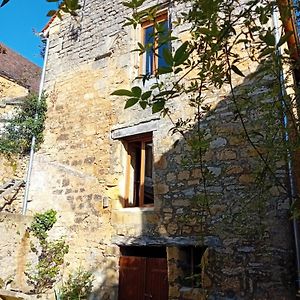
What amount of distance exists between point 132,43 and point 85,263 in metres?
4.10

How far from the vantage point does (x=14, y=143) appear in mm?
6551

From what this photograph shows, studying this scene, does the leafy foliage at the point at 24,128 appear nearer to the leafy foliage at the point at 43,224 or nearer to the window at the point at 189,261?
the leafy foliage at the point at 43,224

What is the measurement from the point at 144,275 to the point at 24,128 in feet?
13.1

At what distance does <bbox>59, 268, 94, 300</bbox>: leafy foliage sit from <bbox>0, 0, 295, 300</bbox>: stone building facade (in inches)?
5.8

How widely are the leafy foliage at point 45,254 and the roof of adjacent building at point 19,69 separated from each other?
24.2 ft

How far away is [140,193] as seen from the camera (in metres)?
5.21

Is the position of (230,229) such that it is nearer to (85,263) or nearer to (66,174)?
(85,263)

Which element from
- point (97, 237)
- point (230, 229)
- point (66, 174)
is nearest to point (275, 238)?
point (230, 229)

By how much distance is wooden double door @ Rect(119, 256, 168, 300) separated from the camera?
4.56 meters

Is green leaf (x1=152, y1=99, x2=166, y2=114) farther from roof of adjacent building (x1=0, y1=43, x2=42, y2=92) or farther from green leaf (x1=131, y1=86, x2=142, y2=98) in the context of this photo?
roof of adjacent building (x1=0, y1=43, x2=42, y2=92)

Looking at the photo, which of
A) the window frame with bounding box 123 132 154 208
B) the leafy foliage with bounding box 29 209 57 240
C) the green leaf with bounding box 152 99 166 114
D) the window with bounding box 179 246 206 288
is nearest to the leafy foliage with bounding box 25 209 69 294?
the leafy foliage with bounding box 29 209 57 240

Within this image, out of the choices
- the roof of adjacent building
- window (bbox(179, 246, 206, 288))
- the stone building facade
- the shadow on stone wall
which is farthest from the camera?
the roof of adjacent building

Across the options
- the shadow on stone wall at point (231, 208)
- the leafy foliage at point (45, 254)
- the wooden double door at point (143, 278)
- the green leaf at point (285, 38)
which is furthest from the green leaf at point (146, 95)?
the leafy foliage at point (45, 254)

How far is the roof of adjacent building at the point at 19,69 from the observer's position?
12.2 metres
